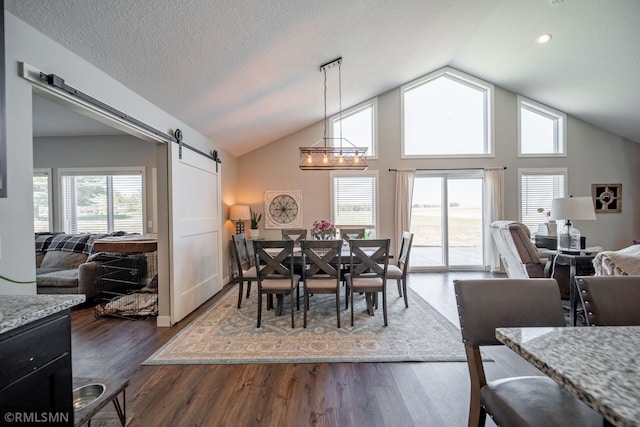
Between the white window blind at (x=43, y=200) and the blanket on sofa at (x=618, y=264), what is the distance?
780 centimetres

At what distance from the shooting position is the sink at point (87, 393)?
1.51 metres

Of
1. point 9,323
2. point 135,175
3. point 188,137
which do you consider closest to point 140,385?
point 9,323

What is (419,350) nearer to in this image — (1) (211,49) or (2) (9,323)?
(2) (9,323)

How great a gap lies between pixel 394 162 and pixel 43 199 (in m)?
6.54

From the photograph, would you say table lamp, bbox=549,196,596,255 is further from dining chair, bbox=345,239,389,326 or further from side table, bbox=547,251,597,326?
dining chair, bbox=345,239,389,326

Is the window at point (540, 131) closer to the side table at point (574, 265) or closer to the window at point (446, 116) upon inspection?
the window at point (446, 116)

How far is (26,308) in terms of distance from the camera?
39.4 inches

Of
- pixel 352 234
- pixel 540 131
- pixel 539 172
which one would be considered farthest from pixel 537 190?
pixel 352 234

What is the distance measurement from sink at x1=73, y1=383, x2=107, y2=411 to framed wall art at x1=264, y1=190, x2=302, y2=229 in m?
4.18

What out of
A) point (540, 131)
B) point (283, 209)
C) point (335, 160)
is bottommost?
point (283, 209)

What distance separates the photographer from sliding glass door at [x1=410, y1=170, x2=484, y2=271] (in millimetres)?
5777

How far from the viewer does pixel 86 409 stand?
1345 mm

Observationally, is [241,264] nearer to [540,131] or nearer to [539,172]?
[539,172]

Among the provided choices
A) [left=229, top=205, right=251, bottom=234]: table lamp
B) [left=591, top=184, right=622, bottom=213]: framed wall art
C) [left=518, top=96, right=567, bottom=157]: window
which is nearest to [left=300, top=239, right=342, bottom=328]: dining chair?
[left=229, top=205, right=251, bottom=234]: table lamp
